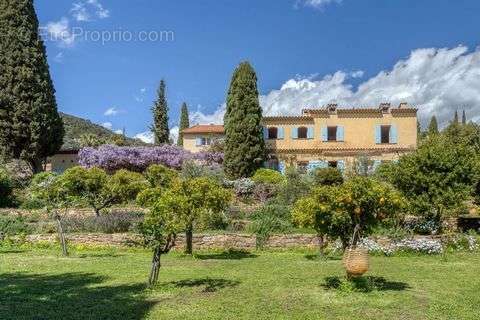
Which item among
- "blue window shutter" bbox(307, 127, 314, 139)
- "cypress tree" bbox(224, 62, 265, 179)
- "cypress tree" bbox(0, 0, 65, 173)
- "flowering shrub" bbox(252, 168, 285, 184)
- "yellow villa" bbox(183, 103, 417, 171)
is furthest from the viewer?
"blue window shutter" bbox(307, 127, 314, 139)

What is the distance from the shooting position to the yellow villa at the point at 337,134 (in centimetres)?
4262

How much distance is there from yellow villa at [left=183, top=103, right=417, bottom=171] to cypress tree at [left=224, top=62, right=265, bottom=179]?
155 inches

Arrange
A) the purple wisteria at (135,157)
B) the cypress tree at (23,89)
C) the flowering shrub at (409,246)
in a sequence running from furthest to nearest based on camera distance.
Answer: the purple wisteria at (135,157), the cypress tree at (23,89), the flowering shrub at (409,246)

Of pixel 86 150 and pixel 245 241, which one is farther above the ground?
pixel 86 150

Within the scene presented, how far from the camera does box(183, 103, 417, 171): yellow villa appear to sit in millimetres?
42625

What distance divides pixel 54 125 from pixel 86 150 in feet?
17.5

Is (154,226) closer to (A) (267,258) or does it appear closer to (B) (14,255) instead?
(A) (267,258)

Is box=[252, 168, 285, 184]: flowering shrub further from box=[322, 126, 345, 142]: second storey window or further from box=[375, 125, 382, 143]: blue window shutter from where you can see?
box=[375, 125, 382, 143]: blue window shutter

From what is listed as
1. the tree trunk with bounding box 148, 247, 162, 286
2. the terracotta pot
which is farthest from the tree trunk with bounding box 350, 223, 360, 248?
the tree trunk with bounding box 148, 247, 162, 286

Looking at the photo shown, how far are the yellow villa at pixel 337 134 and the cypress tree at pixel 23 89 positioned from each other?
56.4 ft

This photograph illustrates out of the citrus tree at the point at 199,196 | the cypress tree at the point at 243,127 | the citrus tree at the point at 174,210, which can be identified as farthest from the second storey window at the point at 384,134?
the citrus tree at the point at 199,196

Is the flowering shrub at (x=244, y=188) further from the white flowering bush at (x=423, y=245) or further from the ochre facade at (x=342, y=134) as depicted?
the white flowering bush at (x=423, y=245)

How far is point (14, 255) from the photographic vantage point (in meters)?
16.7

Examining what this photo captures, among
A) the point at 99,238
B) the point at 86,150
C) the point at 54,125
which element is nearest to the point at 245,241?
the point at 99,238
